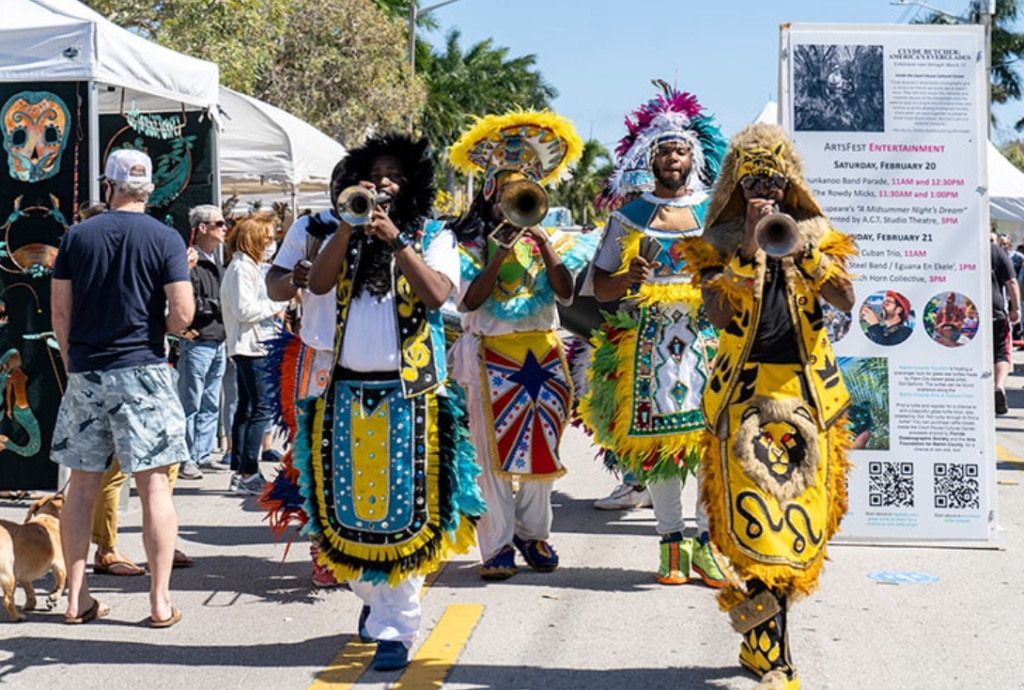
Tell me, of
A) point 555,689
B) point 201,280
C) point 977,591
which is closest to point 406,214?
point 555,689

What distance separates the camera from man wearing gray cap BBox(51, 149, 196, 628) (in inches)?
232

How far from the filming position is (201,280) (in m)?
9.97

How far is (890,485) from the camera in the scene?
7645mm

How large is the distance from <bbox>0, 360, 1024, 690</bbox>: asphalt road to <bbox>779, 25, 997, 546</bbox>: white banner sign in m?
0.39

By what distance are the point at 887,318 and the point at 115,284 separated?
13.7 feet

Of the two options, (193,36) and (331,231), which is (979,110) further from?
(193,36)

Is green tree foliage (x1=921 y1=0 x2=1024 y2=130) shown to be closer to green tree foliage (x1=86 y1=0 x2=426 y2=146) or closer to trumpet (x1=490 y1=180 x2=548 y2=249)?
green tree foliage (x1=86 y1=0 x2=426 y2=146)

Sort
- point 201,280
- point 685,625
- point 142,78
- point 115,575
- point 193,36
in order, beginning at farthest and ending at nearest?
point 193,36, point 201,280, point 142,78, point 115,575, point 685,625

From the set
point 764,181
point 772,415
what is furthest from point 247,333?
point 772,415

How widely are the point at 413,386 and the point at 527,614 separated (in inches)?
56.9

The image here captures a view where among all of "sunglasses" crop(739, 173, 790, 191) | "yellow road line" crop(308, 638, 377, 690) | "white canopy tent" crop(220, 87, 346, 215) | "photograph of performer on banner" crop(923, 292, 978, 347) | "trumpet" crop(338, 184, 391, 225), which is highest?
"white canopy tent" crop(220, 87, 346, 215)

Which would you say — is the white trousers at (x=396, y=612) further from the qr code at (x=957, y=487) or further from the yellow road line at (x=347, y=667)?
the qr code at (x=957, y=487)

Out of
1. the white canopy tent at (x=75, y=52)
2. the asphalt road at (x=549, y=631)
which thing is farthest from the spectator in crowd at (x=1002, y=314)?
the white canopy tent at (x=75, y=52)

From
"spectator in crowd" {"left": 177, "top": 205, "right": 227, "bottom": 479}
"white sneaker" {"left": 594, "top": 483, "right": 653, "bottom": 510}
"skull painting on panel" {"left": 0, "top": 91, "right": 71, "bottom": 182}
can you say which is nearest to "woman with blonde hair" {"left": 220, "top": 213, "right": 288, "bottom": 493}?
"spectator in crowd" {"left": 177, "top": 205, "right": 227, "bottom": 479}
